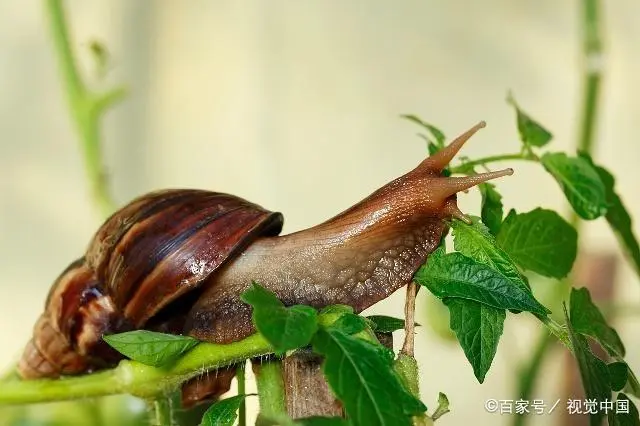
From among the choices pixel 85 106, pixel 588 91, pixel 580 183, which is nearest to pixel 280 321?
pixel 580 183

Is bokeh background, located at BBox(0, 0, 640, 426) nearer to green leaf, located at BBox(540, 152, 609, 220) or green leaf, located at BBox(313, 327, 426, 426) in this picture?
green leaf, located at BBox(540, 152, 609, 220)

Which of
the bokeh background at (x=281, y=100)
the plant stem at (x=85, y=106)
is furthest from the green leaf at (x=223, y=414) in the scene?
the bokeh background at (x=281, y=100)

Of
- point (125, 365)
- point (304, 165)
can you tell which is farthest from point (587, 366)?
point (304, 165)

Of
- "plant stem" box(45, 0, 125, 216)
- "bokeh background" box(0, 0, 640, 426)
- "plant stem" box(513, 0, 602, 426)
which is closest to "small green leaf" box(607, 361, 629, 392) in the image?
"plant stem" box(513, 0, 602, 426)

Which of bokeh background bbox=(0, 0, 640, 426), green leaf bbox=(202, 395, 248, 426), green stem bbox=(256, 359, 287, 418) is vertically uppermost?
bokeh background bbox=(0, 0, 640, 426)

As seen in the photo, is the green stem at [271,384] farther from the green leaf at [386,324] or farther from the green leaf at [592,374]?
the green leaf at [592,374]

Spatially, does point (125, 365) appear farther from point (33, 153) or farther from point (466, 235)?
point (33, 153)

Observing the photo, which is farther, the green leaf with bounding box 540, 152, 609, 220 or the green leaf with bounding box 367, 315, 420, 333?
the green leaf with bounding box 540, 152, 609, 220
